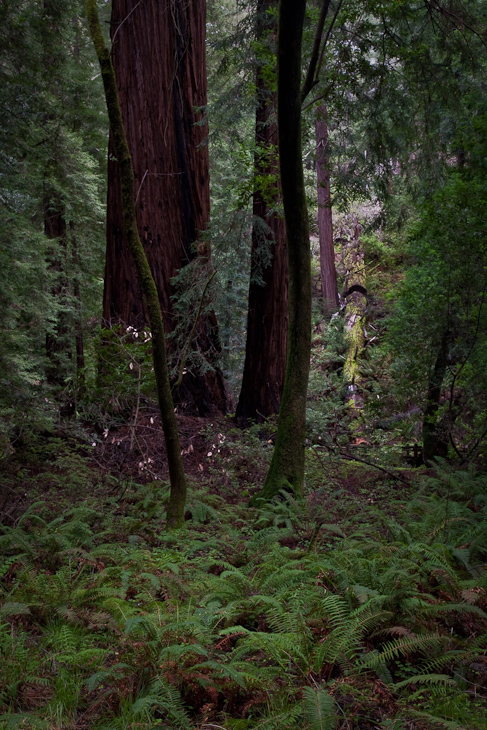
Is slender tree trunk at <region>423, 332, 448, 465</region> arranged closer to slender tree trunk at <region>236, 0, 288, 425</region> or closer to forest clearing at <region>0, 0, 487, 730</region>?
forest clearing at <region>0, 0, 487, 730</region>

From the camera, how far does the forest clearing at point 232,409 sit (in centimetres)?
246

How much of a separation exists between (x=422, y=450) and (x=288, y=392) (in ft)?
13.5

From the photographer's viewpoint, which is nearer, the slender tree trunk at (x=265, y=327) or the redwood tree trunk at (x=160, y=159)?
the redwood tree trunk at (x=160, y=159)

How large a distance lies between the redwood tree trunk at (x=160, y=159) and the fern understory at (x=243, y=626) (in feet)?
14.0

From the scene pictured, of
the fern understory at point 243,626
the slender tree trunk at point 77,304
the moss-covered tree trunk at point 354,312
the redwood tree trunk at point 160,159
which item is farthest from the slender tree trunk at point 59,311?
the fern understory at point 243,626

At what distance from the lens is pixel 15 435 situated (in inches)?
270

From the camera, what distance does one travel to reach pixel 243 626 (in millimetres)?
2984

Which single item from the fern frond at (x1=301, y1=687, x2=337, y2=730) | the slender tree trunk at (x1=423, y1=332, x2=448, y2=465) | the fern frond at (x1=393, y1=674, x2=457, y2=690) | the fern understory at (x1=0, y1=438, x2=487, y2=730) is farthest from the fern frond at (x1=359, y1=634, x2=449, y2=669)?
the slender tree trunk at (x1=423, y1=332, x2=448, y2=465)

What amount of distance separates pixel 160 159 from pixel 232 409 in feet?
14.3

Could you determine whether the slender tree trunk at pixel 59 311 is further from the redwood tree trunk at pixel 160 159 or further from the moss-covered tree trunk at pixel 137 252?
the moss-covered tree trunk at pixel 137 252

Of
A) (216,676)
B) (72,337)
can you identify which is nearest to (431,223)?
(216,676)

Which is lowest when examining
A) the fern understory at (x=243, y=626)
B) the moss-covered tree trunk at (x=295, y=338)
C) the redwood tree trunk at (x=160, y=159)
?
the fern understory at (x=243, y=626)

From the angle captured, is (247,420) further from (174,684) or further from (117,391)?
(174,684)

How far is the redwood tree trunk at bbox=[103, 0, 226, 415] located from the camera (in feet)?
27.4
